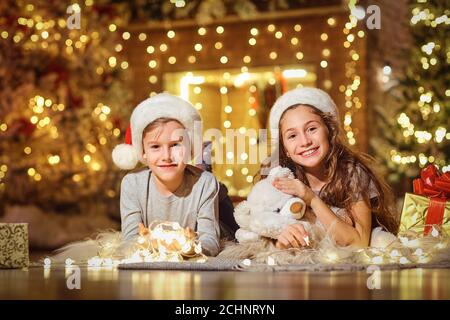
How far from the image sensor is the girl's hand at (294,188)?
8.43 ft

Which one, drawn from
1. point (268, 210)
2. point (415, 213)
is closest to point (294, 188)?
point (268, 210)

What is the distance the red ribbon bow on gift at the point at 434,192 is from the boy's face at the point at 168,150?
0.86 m

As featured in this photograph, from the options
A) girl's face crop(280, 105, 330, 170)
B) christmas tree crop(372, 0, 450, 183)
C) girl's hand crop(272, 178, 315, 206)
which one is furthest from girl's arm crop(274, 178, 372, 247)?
christmas tree crop(372, 0, 450, 183)

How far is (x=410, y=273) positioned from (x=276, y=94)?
3.82 metres

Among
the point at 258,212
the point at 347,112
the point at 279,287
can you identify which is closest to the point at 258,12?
the point at 347,112

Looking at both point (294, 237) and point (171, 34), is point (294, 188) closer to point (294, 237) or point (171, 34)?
point (294, 237)

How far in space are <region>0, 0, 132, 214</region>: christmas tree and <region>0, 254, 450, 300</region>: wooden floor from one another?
9.90 feet

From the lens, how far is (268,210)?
102 inches

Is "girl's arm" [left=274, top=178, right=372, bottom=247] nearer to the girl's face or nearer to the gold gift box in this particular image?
the girl's face

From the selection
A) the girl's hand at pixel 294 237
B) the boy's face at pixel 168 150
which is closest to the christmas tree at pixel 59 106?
the boy's face at pixel 168 150

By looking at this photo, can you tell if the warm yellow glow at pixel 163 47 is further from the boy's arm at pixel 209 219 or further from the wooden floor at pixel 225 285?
the wooden floor at pixel 225 285

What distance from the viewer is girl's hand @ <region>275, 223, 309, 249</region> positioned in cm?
252

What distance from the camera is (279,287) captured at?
76.5 inches
